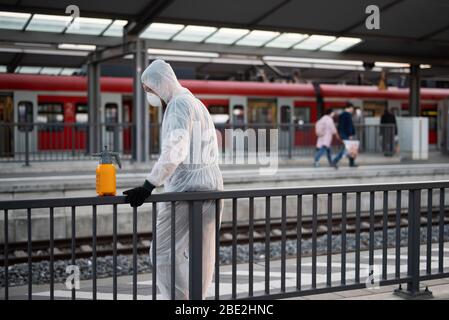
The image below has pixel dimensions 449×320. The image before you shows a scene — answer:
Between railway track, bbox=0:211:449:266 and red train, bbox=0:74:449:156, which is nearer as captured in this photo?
railway track, bbox=0:211:449:266

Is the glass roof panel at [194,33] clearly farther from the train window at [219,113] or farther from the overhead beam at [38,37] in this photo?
the train window at [219,113]

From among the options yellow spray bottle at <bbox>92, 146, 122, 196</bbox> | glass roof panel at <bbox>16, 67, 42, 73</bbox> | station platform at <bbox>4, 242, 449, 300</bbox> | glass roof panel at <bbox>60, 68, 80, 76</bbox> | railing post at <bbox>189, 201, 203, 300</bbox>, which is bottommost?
station platform at <bbox>4, 242, 449, 300</bbox>

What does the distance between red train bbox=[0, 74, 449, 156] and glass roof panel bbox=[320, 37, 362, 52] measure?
4730 millimetres

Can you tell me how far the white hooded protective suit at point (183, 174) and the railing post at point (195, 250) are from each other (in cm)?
8

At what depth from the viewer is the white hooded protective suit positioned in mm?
3979

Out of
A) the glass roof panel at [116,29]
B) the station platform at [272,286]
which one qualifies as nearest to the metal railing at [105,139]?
the glass roof panel at [116,29]

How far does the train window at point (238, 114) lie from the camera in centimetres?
2141

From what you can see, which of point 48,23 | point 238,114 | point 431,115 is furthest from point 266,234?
point 431,115

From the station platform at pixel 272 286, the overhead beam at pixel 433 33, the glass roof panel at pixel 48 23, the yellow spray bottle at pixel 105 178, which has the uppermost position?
the overhead beam at pixel 433 33

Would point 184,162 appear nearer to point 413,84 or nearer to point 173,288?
point 173,288

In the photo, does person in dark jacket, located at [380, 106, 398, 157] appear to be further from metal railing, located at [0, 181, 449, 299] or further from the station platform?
metal railing, located at [0, 181, 449, 299]

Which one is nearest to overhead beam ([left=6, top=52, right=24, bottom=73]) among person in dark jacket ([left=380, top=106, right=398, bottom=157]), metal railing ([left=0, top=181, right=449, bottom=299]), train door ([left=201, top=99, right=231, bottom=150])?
train door ([left=201, top=99, right=231, bottom=150])

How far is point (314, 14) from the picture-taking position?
1266cm
